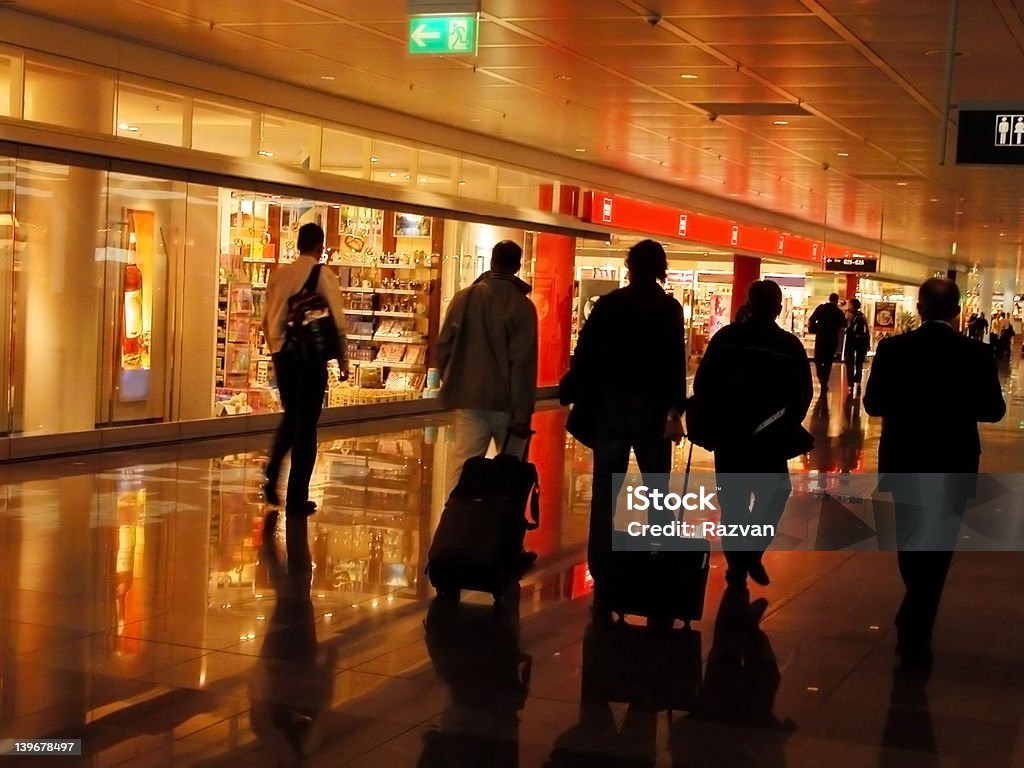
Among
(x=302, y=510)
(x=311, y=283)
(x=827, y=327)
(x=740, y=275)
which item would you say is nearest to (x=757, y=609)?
(x=302, y=510)

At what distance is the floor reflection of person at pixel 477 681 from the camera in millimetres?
4113

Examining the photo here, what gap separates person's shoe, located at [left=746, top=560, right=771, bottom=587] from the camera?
268 inches

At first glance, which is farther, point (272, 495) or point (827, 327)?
point (827, 327)

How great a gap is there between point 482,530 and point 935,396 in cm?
209

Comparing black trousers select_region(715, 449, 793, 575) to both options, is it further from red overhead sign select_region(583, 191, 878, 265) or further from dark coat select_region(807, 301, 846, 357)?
dark coat select_region(807, 301, 846, 357)

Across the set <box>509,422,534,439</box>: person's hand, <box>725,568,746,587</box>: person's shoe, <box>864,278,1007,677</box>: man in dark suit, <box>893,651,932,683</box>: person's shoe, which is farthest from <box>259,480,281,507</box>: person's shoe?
<box>893,651,932,683</box>: person's shoe

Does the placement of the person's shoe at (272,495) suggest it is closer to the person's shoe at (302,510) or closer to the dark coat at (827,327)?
the person's shoe at (302,510)

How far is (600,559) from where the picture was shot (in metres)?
6.18

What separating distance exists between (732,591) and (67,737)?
3619 mm

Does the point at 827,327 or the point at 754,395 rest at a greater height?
the point at 827,327

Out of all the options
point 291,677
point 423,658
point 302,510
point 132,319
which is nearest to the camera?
point 291,677

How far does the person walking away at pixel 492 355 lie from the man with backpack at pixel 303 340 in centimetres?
182

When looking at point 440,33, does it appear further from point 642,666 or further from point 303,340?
point 642,666

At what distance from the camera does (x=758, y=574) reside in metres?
6.85
